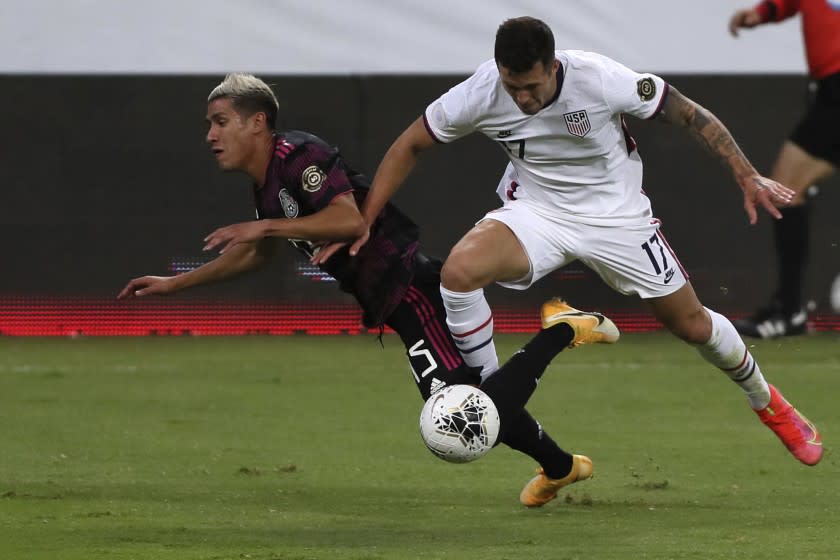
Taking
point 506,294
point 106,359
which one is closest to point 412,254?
point 106,359

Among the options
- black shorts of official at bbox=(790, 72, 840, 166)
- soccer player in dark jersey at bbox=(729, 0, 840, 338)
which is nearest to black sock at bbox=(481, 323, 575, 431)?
soccer player in dark jersey at bbox=(729, 0, 840, 338)

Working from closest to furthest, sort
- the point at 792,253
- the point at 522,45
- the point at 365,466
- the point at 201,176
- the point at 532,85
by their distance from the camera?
the point at 522,45 → the point at 532,85 → the point at 365,466 → the point at 792,253 → the point at 201,176

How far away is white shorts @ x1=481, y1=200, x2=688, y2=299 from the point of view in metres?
6.48

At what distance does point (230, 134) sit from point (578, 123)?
4.63 feet

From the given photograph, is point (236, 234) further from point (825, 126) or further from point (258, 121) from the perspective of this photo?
point (825, 126)

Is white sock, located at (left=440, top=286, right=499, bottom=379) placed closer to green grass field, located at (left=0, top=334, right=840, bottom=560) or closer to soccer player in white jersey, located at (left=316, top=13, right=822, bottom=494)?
soccer player in white jersey, located at (left=316, top=13, right=822, bottom=494)

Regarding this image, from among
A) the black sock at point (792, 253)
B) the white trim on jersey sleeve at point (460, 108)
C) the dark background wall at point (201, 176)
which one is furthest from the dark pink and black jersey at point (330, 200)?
the dark background wall at point (201, 176)

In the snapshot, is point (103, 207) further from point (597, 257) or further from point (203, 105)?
point (597, 257)

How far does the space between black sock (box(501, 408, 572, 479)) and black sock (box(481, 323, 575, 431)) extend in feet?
1.11

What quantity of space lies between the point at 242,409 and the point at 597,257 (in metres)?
3.87

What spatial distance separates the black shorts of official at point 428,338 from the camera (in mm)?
6543

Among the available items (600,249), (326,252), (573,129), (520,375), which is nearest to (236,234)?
(326,252)

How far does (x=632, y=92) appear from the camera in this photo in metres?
6.39

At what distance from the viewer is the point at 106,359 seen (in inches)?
492
